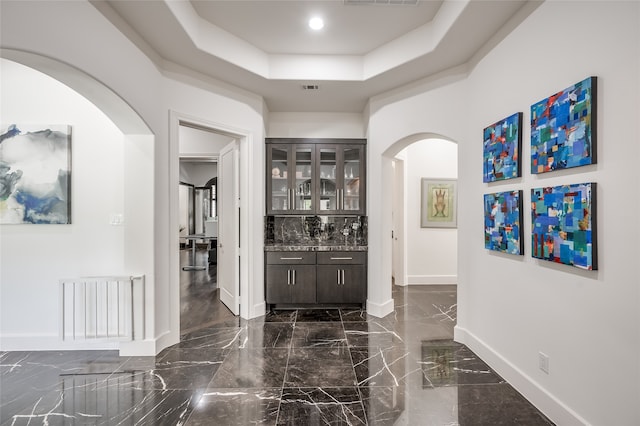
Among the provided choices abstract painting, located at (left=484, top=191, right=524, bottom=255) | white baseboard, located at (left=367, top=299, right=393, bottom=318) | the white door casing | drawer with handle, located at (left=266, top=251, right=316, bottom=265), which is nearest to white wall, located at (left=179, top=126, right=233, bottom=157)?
the white door casing

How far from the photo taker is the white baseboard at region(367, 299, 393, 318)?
373cm

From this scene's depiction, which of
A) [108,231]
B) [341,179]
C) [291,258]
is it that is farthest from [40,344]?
[341,179]

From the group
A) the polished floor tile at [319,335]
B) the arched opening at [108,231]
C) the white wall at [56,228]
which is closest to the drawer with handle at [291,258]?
the polished floor tile at [319,335]

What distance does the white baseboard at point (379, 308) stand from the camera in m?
3.73

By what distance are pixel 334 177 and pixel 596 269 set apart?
9.85 feet

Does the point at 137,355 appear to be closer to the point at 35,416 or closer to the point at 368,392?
the point at 35,416

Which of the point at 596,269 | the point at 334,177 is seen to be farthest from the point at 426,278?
the point at 596,269

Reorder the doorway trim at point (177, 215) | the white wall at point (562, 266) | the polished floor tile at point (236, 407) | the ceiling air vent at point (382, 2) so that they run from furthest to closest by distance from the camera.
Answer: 1. the doorway trim at point (177, 215)
2. the ceiling air vent at point (382, 2)
3. the polished floor tile at point (236, 407)
4. the white wall at point (562, 266)

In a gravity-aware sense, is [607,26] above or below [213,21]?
below

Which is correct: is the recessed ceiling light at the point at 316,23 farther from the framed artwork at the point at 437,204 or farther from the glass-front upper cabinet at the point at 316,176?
the framed artwork at the point at 437,204

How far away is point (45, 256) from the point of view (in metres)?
2.76

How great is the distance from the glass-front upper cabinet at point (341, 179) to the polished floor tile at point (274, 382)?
1612 millimetres

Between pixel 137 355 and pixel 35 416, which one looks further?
pixel 137 355

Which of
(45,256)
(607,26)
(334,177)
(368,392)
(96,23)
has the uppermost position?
(96,23)
